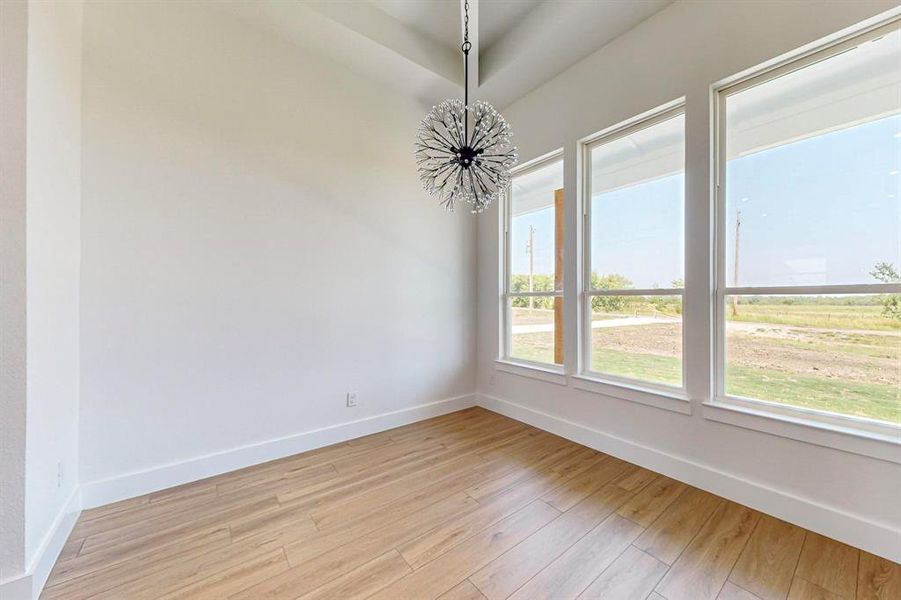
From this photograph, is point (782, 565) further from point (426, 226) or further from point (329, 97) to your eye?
point (329, 97)

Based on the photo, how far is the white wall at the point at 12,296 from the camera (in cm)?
132

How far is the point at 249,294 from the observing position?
8.15 feet

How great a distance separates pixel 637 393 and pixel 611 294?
80 centimetres

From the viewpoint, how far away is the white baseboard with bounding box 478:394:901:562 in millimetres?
1616

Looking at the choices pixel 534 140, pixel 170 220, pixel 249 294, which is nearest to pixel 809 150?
pixel 534 140

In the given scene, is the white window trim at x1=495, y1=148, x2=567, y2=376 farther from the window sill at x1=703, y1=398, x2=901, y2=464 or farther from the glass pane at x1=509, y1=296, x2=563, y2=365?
the window sill at x1=703, y1=398, x2=901, y2=464

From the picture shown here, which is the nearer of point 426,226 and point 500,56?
point 500,56

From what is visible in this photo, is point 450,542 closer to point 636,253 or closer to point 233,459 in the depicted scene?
point 233,459

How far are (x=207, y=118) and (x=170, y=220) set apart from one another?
2.53ft

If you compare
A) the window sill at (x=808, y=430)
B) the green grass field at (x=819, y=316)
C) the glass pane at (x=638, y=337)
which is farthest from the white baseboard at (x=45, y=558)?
the green grass field at (x=819, y=316)

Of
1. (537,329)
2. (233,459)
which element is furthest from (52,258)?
(537,329)

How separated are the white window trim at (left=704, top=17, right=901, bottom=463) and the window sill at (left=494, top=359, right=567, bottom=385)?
1113 mm

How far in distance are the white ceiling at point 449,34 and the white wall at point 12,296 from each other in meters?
1.50

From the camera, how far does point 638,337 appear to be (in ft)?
8.66
